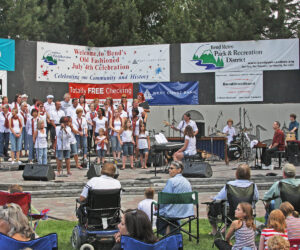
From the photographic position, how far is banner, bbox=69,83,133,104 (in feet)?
Result: 69.5

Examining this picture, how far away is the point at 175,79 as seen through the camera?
69.1 ft

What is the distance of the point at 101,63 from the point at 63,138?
27.6ft

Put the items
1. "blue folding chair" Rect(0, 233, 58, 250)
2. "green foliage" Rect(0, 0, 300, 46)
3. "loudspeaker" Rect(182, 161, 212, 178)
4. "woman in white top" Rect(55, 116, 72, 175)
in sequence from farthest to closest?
1. "green foliage" Rect(0, 0, 300, 46)
2. "woman in white top" Rect(55, 116, 72, 175)
3. "loudspeaker" Rect(182, 161, 212, 178)
4. "blue folding chair" Rect(0, 233, 58, 250)

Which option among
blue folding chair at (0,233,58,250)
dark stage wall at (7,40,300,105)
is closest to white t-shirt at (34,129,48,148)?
dark stage wall at (7,40,300,105)

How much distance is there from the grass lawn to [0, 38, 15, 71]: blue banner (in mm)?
11042

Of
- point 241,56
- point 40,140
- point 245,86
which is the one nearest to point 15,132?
point 40,140

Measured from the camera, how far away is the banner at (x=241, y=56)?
20.0 m

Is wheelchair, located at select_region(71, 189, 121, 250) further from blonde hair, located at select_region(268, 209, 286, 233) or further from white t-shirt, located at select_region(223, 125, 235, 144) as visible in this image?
white t-shirt, located at select_region(223, 125, 235, 144)

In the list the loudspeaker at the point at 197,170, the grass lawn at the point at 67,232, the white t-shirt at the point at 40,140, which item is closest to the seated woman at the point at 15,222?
the grass lawn at the point at 67,232

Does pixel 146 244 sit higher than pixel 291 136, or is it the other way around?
pixel 291 136

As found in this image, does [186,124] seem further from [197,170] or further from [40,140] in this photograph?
[40,140]

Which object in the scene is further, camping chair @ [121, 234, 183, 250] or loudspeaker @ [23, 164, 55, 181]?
loudspeaker @ [23, 164, 55, 181]

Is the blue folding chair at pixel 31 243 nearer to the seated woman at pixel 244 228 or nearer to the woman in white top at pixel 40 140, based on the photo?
the seated woman at pixel 244 228

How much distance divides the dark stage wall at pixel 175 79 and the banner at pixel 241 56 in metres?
0.30
